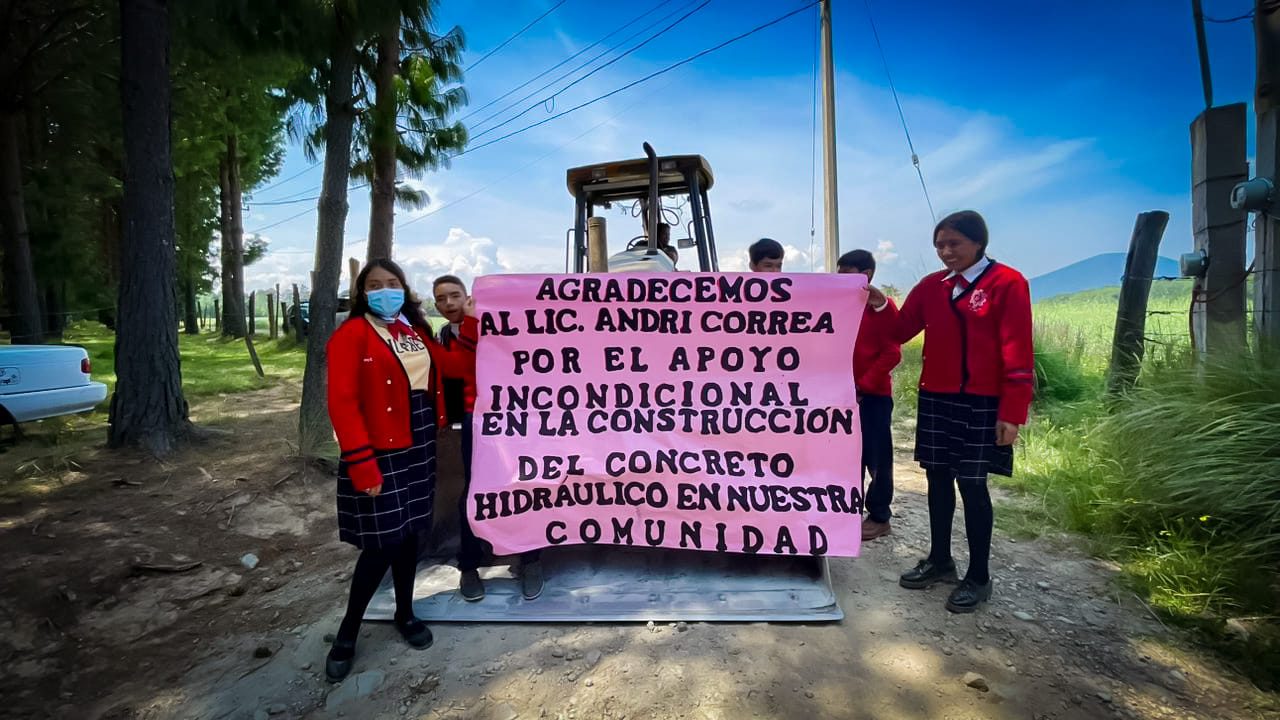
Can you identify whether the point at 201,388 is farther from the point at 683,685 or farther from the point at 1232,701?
the point at 1232,701

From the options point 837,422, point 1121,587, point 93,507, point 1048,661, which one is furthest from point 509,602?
point 93,507

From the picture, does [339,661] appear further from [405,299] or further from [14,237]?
[14,237]

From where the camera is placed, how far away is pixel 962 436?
294cm

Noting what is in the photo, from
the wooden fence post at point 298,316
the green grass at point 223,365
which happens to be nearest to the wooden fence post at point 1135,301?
the green grass at point 223,365

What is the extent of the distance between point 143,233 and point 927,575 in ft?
23.9

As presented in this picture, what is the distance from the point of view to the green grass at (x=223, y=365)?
10.7 meters

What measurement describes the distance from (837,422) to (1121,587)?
175 cm

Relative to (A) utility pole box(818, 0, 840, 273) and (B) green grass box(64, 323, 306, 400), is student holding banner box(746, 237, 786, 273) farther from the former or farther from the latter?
(B) green grass box(64, 323, 306, 400)

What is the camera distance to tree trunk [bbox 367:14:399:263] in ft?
27.8

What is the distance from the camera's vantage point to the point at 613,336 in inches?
127

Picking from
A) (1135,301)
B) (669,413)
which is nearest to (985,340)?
(669,413)

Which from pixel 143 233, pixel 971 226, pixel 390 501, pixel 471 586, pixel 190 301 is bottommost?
pixel 471 586

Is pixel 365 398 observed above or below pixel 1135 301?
below

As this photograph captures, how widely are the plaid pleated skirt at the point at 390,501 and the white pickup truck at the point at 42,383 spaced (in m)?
5.79
